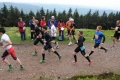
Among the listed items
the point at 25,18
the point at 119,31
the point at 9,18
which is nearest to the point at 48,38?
the point at 119,31

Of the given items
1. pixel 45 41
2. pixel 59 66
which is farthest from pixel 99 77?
pixel 45 41

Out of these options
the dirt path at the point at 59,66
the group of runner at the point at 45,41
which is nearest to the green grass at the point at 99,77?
the dirt path at the point at 59,66

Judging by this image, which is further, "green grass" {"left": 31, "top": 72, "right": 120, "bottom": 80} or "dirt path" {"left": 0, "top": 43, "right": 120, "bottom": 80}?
"dirt path" {"left": 0, "top": 43, "right": 120, "bottom": 80}

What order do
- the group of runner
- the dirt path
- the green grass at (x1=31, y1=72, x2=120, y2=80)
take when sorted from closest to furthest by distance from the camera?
the green grass at (x1=31, y1=72, x2=120, y2=80) < the group of runner < the dirt path

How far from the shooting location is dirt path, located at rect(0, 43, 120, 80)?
986 centimetres

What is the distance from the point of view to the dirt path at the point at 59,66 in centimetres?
986

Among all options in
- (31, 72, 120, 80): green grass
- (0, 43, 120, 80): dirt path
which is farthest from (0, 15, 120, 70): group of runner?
(31, 72, 120, 80): green grass

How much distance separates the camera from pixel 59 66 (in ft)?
36.3

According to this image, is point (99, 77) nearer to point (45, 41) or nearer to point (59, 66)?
point (59, 66)

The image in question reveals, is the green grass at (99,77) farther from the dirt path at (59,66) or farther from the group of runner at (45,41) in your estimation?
the group of runner at (45,41)

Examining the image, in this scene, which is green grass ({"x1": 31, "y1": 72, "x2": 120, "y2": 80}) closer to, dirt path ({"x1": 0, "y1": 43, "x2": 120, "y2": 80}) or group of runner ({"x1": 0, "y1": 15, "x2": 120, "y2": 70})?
dirt path ({"x1": 0, "y1": 43, "x2": 120, "y2": 80})

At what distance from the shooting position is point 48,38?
436 inches

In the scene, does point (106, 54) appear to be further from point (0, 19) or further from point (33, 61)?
point (0, 19)

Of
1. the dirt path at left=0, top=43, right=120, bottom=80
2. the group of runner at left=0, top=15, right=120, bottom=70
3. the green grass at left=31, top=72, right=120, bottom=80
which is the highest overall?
the group of runner at left=0, top=15, right=120, bottom=70
